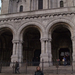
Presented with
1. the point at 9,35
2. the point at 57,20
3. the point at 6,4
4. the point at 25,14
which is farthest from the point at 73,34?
the point at 6,4

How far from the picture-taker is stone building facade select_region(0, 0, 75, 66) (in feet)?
61.5

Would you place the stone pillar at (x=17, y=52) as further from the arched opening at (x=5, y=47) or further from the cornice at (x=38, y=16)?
the arched opening at (x=5, y=47)

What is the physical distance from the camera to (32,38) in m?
25.4

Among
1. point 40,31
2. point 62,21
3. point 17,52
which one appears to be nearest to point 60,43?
point 40,31

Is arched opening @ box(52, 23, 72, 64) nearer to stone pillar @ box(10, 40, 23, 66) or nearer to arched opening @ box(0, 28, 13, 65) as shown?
stone pillar @ box(10, 40, 23, 66)

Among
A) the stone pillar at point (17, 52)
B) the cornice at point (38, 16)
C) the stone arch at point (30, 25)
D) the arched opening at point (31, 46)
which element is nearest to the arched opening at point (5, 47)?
the arched opening at point (31, 46)

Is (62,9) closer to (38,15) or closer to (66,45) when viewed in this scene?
(38,15)

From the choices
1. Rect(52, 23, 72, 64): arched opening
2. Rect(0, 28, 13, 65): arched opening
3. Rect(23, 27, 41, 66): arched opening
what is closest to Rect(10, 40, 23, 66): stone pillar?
Rect(23, 27, 41, 66): arched opening

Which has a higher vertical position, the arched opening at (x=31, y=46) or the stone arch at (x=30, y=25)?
the stone arch at (x=30, y=25)

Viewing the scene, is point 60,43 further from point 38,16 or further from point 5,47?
point 5,47

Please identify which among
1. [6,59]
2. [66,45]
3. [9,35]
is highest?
[9,35]

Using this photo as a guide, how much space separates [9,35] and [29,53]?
4855 millimetres

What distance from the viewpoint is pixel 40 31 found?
19531 millimetres

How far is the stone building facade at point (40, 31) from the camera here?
61.5 ft
